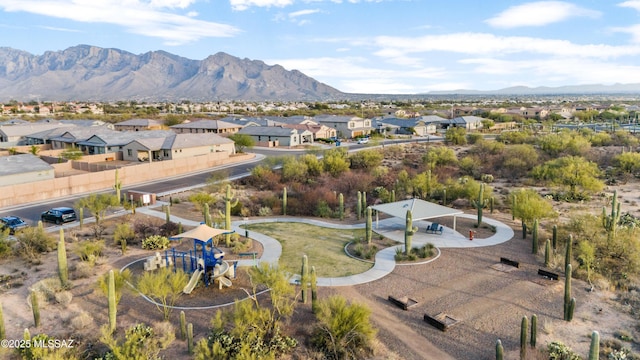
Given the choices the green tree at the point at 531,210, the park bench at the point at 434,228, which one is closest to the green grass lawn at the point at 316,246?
the park bench at the point at 434,228

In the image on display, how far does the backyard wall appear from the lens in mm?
36031

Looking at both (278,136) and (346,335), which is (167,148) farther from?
(346,335)

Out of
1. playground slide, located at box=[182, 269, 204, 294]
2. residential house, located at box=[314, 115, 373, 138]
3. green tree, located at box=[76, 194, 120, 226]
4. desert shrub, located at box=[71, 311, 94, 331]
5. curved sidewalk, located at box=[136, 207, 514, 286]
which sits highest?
residential house, located at box=[314, 115, 373, 138]

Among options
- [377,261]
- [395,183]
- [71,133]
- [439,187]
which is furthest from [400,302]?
[71,133]

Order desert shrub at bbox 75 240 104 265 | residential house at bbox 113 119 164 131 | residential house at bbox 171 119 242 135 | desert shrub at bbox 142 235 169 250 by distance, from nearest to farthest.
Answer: desert shrub at bbox 75 240 104 265, desert shrub at bbox 142 235 169 250, residential house at bbox 171 119 242 135, residential house at bbox 113 119 164 131

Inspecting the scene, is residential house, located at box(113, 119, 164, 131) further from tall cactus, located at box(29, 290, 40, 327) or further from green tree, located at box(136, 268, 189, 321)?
green tree, located at box(136, 268, 189, 321)

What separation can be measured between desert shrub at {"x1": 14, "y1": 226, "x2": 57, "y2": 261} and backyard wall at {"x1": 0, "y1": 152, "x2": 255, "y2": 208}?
44.8ft

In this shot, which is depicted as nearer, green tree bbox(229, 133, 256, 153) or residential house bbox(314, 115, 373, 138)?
green tree bbox(229, 133, 256, 153)

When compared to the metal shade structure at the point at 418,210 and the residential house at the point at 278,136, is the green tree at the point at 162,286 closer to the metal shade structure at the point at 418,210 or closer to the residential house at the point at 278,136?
the metal shade structure at the point at 418,210

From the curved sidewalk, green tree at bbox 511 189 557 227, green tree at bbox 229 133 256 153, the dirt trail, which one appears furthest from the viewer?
green tree at bbox 229 133 256 153

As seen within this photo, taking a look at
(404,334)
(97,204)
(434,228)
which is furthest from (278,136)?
(404,334)

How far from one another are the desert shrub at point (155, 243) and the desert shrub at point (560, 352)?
63.9ft

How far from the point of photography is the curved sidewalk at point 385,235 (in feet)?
69.4

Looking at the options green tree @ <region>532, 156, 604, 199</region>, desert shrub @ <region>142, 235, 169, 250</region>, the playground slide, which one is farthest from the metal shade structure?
green tree @ <region>532, 156, 604, 199</region>
